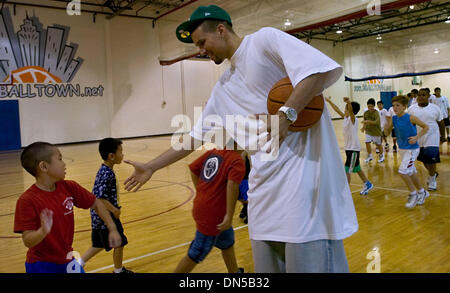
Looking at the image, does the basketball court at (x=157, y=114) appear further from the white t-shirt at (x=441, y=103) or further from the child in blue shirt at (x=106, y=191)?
the white t-shirt at (x=441, y=103)

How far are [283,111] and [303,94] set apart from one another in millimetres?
101

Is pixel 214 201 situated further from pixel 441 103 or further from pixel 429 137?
pixel 441 103

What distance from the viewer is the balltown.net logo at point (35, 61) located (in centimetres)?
1564

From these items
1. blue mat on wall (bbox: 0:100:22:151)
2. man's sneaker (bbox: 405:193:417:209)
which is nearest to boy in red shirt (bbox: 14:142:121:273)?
man's sneaker (bbox: 405:193:417:209)

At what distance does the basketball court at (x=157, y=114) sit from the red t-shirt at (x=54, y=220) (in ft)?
4.84

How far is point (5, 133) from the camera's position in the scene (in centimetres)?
1599

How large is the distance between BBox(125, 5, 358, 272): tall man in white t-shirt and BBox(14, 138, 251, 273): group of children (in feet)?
3.81

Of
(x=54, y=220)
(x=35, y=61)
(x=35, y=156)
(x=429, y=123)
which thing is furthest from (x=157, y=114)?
(x=54, y=220)

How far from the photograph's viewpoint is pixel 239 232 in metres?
4.69

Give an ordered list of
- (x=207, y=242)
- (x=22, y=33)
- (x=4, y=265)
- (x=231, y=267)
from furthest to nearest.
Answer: (x=22, y=33) → (x=4, y=265) → (x=231, y=267) → (x=207, y=242)

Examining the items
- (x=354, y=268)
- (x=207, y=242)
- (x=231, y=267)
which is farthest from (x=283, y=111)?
(x=354, y=268)

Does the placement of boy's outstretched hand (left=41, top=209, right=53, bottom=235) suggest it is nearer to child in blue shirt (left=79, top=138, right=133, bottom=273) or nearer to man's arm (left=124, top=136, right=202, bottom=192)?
man's arm (left=124, top=136, right=202, bottom=192)

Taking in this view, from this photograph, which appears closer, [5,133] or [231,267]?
[231,267]
